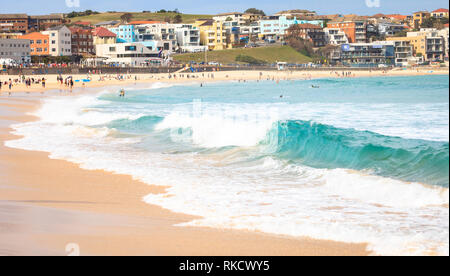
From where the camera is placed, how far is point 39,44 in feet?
355

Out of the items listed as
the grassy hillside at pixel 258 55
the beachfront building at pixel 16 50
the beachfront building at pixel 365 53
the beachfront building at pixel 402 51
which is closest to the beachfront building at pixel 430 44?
the beachfront building at pixel 402 51

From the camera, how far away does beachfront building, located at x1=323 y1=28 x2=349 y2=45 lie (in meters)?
159

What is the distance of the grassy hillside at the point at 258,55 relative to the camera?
130 meters

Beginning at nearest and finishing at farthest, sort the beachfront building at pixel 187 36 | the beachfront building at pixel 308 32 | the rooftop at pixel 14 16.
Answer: the beachfront building at pixel 187 36
the rooftop at pixel 14 16
the beachfront building at pixel 308 32

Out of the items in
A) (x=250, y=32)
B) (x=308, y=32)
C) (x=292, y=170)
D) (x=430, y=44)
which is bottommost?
(x=292, y=170)

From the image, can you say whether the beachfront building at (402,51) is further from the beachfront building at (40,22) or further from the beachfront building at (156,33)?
the beachfront building at (40,22)

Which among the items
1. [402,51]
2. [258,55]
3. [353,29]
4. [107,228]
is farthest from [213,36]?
[107,228]

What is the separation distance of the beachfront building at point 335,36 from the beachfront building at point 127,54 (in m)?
58.8

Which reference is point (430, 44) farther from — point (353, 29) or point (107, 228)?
point (107, 228)

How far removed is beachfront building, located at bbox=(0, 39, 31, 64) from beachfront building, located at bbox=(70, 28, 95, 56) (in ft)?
39.3

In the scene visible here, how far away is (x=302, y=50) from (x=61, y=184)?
146785 millimetres

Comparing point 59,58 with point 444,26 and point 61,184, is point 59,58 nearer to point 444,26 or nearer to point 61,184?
point 61,184

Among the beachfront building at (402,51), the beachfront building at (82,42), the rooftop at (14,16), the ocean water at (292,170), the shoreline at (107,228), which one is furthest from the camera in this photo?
the rooftop at (14,16)

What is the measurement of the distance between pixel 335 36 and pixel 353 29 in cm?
579
